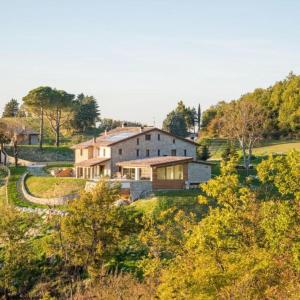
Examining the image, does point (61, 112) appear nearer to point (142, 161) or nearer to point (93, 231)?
point (142, 161)

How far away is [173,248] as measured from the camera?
28859 millimetres

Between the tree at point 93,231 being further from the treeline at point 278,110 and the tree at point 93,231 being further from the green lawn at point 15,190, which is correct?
the treeline at point 278,110

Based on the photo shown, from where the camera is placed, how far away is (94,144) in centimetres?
6481

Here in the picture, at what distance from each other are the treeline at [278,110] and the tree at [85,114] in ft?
67.9

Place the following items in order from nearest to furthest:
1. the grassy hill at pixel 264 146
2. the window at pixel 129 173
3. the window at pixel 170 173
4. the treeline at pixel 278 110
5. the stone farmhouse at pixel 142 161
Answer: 1. the stone farmhouse at pixel 142 161
2. the window at pixel 170 173
3. the window at pixel 129 173
4. the grassy hill at pixel 264 146
5. the treeline at pixel 278 110

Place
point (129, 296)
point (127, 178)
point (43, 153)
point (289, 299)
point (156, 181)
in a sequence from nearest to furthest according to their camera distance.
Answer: point (289, 299) < point (129, 296) < point (156, 181) < point (127, 178) < point (43, 153)

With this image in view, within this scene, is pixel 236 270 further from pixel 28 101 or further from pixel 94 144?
pixel 28 101

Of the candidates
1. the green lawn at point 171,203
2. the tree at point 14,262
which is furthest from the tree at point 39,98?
the tree at point 14,262

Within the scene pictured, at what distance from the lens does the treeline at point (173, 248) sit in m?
22.2

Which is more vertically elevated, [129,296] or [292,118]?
[292,118]

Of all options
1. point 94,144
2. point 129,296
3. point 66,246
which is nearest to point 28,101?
point 94,144

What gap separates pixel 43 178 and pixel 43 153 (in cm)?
2272

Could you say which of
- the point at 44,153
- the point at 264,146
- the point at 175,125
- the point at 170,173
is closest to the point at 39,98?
the point at 44,153

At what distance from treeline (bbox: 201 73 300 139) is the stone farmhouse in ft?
89.4
